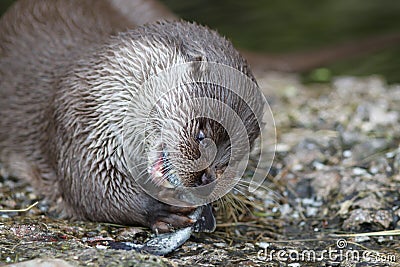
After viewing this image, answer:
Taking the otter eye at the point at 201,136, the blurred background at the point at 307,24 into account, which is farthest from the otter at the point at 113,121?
the blurred background at the point at 307,24

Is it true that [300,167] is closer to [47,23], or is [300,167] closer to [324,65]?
[47,23]

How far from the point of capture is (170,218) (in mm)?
2709

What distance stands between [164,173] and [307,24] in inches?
167

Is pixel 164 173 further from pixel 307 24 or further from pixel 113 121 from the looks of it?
pixel 307 24

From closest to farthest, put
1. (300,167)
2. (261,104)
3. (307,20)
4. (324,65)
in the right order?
(261,104)
(300,167)
(324,65)
(307,20)

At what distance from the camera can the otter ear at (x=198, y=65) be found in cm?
258

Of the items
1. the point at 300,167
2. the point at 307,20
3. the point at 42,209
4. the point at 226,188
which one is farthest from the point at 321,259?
the point at 307,20

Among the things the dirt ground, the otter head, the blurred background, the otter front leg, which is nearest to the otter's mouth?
the otter head

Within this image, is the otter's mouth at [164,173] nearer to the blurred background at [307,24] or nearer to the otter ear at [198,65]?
the otter ear at [198,65]

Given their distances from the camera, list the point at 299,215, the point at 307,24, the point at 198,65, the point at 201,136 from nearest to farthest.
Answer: the point at 201,136 → the point at 198,65 → the point at 299,215 → the point at 307,24

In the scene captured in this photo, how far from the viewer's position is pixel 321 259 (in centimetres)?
264

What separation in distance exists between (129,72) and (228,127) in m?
0.49

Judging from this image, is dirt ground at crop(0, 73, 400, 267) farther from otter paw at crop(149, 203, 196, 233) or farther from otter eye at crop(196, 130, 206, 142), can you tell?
otter eye at crop(196, 130, 206, 142)

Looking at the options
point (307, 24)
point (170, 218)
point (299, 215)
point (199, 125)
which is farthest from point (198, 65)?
point (307, 24)
